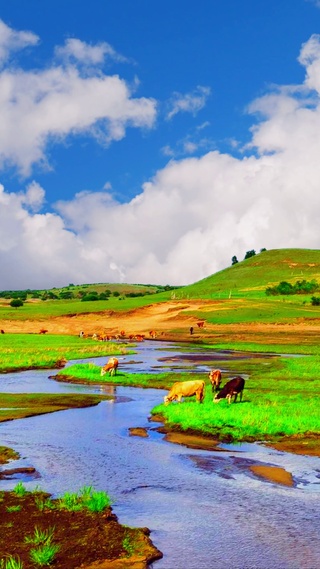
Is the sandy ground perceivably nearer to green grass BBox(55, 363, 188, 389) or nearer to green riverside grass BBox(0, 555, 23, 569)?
green grass BBox(55, 363, 188, 389)

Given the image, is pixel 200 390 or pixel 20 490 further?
pixel 200 390

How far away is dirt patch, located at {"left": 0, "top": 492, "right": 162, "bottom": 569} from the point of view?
11773 millimetres

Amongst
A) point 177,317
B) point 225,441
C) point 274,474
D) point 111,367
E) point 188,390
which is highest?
point 177,317

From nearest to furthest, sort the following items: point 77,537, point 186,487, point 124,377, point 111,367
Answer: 1. point 77,537
2. point 186,487
3. point 124,377
4. point 111,367

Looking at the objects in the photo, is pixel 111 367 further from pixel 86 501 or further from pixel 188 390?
pixel 86 501

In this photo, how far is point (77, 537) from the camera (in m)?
12.9

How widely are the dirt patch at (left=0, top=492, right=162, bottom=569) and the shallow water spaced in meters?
0.48

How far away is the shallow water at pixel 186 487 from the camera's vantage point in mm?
12672

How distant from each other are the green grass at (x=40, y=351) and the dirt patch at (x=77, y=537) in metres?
37.1

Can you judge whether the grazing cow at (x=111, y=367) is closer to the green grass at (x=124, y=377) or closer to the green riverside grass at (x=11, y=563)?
the green grass at (x=124, y=377)

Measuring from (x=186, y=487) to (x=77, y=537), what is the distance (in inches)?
197

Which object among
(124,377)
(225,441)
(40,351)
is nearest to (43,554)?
(225,441)

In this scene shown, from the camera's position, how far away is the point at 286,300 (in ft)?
408

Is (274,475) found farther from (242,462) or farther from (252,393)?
(252,393)
